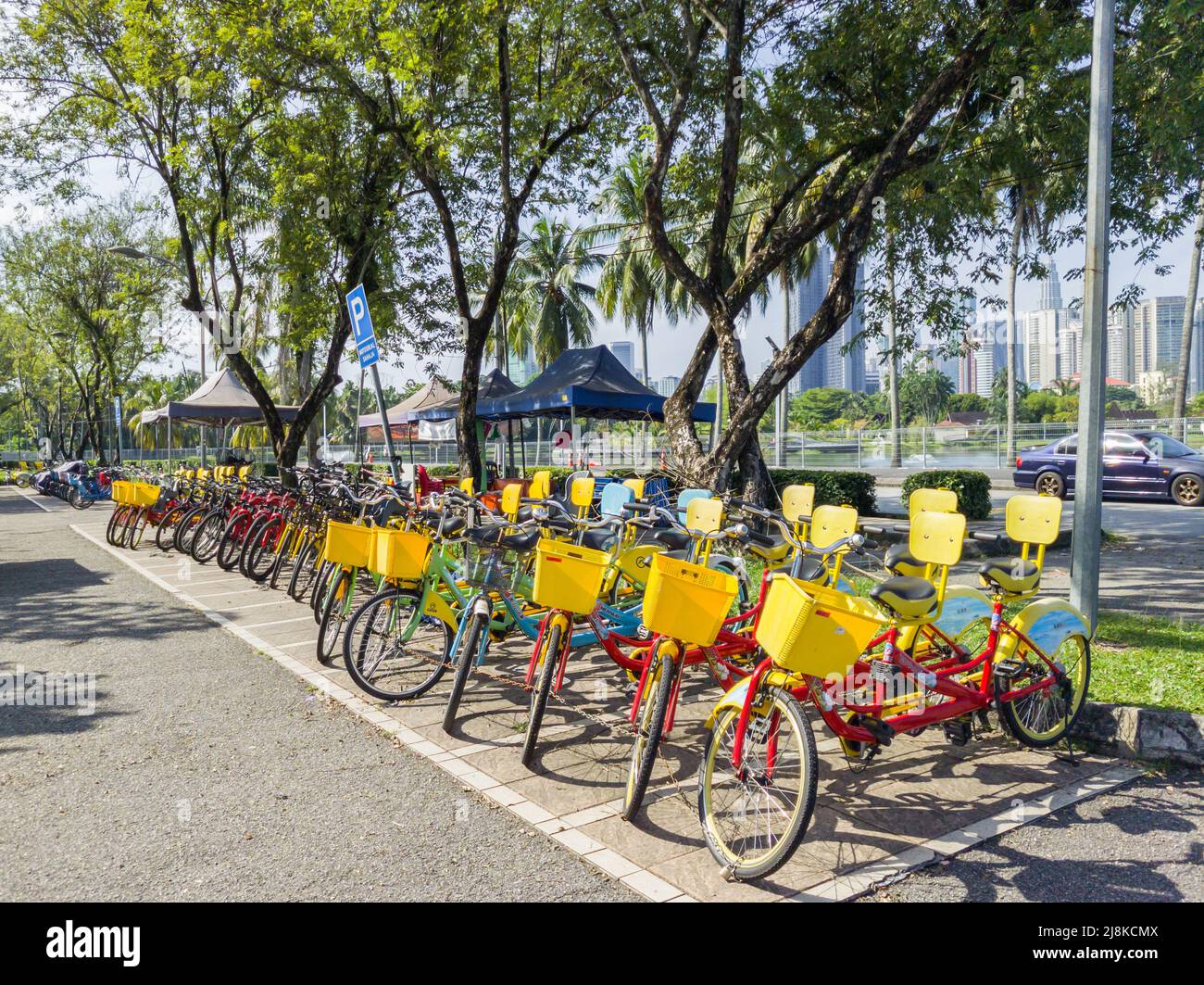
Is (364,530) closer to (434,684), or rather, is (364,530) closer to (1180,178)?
(434,684)

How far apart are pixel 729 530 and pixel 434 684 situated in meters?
2.31

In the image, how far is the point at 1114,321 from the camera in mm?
8047

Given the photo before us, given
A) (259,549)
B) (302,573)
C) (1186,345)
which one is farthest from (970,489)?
(1186,345)

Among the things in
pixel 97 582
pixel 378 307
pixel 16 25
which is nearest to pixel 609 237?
pixel 378 307

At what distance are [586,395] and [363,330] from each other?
24.3ft

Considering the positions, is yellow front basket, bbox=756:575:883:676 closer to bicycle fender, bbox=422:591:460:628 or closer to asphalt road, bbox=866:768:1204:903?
asphalt road, bbox=866:768:1204:903

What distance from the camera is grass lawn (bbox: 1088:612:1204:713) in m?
4.66

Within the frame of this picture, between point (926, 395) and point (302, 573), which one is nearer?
point (302, 573)

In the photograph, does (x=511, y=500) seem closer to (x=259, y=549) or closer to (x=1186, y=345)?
(x=259, y=549)

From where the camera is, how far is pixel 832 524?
17.6 ft

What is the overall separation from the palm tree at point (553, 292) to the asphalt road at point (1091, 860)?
3455 cm

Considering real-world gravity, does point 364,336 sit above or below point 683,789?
above

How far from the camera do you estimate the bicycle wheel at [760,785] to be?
122 inches

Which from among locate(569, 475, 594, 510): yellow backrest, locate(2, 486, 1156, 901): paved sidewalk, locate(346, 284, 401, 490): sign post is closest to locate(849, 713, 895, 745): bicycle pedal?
locate(2, 486, 1156, 901): paved sidewalk
